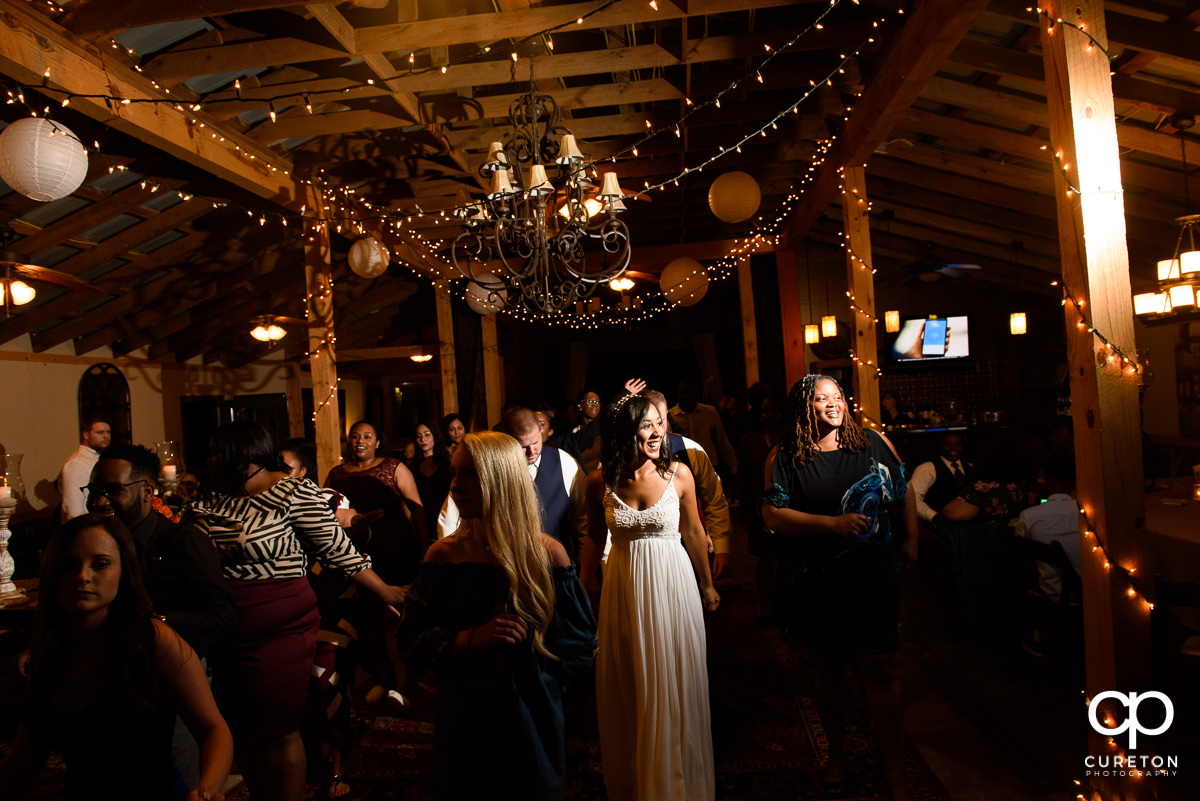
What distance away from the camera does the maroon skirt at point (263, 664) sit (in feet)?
7.50

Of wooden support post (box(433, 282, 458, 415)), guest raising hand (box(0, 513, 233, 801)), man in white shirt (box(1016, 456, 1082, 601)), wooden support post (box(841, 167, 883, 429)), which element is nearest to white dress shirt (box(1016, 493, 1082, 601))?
man in white shirt (box(1016, 456, 1082, 601))

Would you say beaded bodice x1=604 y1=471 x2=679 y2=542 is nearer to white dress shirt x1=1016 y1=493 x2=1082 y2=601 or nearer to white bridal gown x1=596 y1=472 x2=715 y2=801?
white bridal gown x1=596 y1=472 x2=715 y2=801

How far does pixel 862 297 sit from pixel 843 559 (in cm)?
337

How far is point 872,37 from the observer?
4.09 metres

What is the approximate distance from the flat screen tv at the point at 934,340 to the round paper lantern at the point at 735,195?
21.7ft

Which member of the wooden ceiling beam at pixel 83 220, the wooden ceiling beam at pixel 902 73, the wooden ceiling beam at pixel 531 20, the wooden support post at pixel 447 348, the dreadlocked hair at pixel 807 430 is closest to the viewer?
the dreadlocked hair at pixel 807 430

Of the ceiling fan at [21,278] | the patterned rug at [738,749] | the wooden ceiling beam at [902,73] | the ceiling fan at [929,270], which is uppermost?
the wooden ceiling beam at [902,73]

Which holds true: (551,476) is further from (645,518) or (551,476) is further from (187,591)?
(187,591)

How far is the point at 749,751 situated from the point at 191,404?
1060 centimetres

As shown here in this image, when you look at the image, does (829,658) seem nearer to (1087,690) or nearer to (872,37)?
(1087,690)

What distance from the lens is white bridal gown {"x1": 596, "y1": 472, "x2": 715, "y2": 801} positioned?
92.0 inches

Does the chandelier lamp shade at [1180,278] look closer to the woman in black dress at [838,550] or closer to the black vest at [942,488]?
the black vest at [942,488]

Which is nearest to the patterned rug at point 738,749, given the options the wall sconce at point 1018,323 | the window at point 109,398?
the window at point 109,398

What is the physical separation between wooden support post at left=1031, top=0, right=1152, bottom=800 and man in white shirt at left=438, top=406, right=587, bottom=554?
2031 mm
